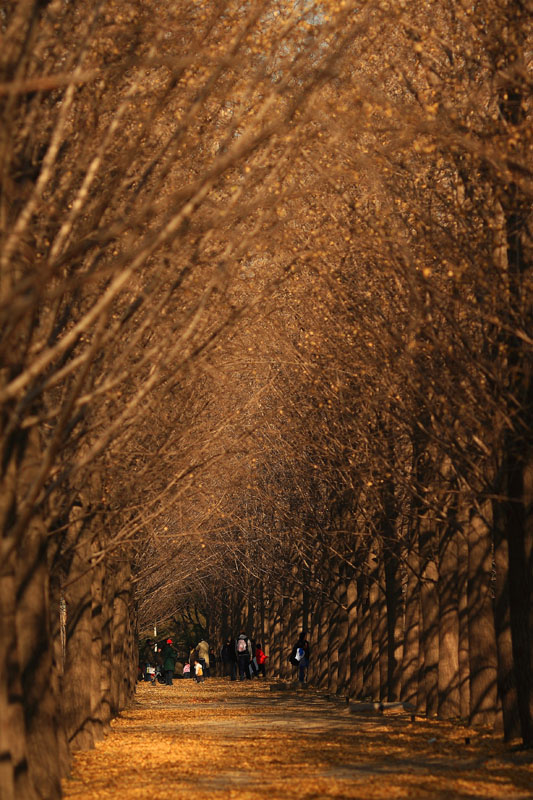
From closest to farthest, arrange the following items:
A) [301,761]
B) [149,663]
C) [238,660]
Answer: [301,761] < [238,660] < [149,663]

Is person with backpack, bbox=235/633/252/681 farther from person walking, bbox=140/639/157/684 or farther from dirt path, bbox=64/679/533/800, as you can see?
dirt path, bbox=64/679/533/800

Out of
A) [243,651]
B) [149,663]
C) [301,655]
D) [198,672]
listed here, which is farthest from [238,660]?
[149,663]

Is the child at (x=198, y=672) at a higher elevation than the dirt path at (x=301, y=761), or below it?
higher

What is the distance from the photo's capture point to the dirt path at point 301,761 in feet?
41.5

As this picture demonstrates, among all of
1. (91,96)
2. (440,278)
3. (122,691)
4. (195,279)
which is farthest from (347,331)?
(122,691)

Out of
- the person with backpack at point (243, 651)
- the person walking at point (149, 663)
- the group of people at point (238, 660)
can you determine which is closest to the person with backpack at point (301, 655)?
the group of people at point (238, 660)

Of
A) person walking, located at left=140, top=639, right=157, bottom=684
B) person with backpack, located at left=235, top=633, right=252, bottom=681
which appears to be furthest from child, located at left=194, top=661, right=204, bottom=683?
person with backpack, located at left=235, top=633, right=252, bottom=681

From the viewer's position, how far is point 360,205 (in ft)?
58.9

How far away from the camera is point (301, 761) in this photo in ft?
52.2

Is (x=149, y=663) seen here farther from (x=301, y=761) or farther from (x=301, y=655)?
(x=301, y=761)

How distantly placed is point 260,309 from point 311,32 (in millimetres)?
8161

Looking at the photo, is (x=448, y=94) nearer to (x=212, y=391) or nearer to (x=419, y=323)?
(x=419, y=323)

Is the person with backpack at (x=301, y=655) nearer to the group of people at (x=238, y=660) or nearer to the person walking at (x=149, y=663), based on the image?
the group of people at (x=238, y=660)

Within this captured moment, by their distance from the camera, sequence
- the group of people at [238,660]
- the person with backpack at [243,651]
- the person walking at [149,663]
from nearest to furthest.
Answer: the group of people at [238,660] < the person with backpack at [243,651] < the person walking at [149,663]
